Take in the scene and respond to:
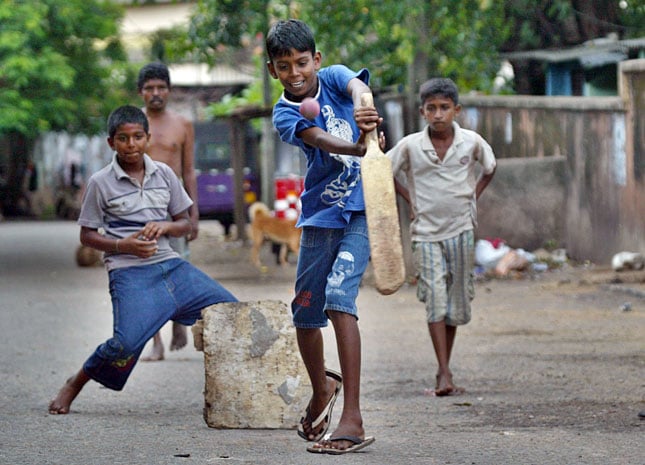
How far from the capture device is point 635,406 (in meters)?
6.19

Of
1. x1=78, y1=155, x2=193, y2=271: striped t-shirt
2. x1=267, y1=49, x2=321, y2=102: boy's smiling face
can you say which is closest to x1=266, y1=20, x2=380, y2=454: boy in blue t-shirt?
x1=267, y1=49, x2=321, y2=102: boy's smiling face

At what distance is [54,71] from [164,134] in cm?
2306

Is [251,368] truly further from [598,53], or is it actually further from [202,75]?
[202,75]

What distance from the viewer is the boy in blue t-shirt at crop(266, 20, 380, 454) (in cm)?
501

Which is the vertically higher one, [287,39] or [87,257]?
[287,39]

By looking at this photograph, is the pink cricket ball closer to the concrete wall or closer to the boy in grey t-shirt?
the boy in grey t-shirt

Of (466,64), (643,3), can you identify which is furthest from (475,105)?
(643,3)

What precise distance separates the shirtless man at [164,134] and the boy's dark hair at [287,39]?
322 centimetres

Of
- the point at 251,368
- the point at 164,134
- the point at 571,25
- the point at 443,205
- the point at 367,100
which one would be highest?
the point at 571,25

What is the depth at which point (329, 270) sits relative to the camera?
526cm

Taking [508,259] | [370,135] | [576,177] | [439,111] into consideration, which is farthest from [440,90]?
[576,177]

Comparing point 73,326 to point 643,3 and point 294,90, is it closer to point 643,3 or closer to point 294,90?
point 294,90

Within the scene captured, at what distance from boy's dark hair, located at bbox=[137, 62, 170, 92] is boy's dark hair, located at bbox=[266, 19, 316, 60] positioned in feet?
10.6

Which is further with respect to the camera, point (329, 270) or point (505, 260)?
point (505, 260)
